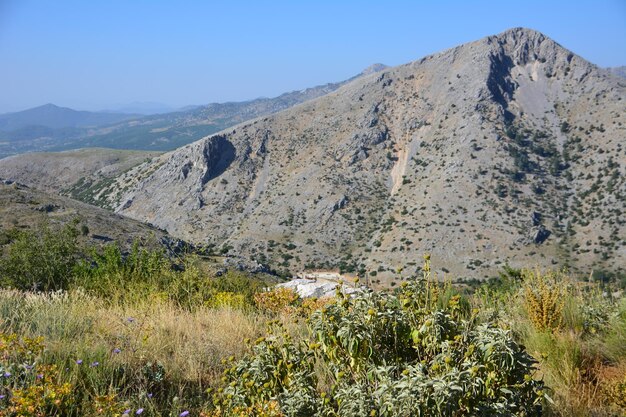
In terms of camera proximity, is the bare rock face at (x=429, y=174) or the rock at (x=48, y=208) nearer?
the rock at (x=48, y=208)

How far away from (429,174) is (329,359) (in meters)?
83.3

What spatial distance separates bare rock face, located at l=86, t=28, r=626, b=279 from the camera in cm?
6588

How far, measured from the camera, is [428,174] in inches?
3268

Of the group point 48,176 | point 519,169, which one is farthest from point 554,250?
point 48,176

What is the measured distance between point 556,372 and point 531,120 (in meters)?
101

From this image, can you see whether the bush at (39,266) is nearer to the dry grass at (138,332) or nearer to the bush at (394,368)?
the dry grass at (138,332)

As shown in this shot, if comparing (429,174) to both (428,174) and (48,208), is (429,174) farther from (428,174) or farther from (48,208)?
(48,208)

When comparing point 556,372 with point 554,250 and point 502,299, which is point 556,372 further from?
point 554,250

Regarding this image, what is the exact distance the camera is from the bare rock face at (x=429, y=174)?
6588 cm

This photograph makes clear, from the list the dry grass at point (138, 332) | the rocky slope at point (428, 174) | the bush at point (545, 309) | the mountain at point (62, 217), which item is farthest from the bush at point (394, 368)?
the rocky slope at point (428, 174)

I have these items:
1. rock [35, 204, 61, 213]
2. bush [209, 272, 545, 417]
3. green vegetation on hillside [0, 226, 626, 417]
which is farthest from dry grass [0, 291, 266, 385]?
rock [35, 204, 61, 213]

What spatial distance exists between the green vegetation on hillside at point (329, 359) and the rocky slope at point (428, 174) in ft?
185


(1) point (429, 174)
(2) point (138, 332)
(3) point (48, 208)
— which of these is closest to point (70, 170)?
(3) point (48, 208)

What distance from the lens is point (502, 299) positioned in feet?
24.1
